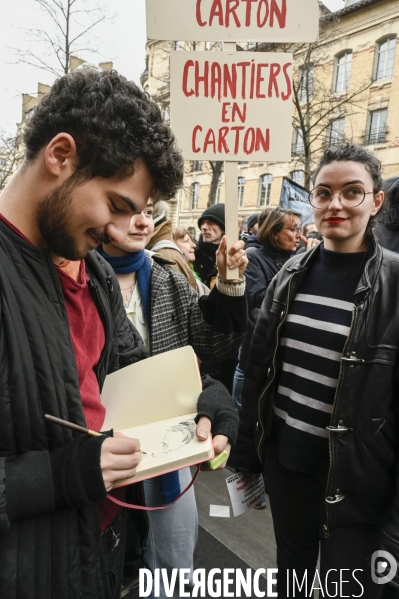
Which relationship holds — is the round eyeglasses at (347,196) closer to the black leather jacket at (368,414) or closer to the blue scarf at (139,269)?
the black leather jacket at (368,414)

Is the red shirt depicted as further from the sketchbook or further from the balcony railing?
the balcony railing

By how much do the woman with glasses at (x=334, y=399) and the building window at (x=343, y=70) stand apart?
69.3 feet

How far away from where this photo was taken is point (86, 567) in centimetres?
93

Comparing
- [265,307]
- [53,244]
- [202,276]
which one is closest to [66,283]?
[53,244]

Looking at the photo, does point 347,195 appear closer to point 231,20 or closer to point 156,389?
point 231,20

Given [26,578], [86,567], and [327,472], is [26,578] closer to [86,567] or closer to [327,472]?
[86,567]

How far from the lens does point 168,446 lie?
105cm

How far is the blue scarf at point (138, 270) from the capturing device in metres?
1.82

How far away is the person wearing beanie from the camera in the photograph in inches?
162

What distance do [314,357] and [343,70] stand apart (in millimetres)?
22104

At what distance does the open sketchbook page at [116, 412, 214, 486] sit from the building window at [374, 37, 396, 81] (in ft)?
70.7

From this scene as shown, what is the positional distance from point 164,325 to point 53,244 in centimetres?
90

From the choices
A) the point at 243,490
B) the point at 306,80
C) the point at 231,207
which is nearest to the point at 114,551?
the point at 243,490

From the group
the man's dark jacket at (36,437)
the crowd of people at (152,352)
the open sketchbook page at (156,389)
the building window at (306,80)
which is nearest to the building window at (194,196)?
the building window at (306,80)
